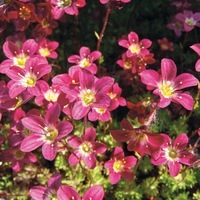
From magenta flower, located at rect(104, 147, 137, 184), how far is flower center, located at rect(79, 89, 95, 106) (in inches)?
13.5

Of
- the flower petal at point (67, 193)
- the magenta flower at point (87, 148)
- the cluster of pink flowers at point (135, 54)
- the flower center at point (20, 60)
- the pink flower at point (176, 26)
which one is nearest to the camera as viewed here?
the flower petal at point (67, 193)

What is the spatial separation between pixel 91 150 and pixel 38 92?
38 cm

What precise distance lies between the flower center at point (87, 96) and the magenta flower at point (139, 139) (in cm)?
18

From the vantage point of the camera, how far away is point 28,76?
2.08 metres

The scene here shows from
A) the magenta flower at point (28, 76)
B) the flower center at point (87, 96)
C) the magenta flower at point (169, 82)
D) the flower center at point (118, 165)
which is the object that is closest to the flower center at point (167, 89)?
the magenta flower at point (169, 82)

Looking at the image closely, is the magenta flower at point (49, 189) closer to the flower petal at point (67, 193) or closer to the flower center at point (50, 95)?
the flower petal at point (67, 193)

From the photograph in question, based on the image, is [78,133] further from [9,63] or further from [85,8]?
[85,8]

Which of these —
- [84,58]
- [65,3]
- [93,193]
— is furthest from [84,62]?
[93,193]

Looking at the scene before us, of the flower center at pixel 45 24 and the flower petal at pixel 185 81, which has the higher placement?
the flower petal at pixel 185 81

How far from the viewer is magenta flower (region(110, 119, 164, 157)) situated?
5.89 feet

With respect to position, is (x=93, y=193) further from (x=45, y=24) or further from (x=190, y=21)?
(x=190, y=21)

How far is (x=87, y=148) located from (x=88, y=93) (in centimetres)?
30

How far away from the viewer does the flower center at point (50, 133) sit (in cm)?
190

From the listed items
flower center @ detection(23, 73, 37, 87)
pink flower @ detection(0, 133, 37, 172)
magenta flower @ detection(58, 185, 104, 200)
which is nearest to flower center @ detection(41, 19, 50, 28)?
flower center @ detection(23, 73, 37, 87)
